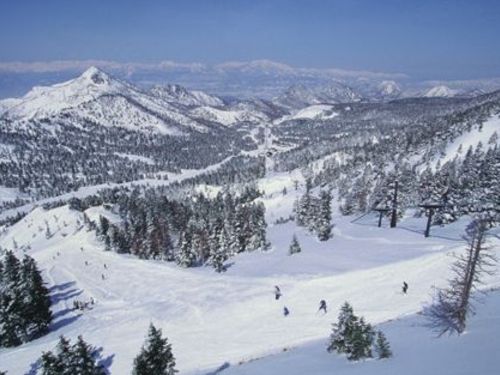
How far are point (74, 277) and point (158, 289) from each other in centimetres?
3693

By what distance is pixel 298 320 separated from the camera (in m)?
43.0

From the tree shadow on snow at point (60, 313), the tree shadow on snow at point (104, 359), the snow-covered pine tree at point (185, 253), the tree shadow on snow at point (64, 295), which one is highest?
the tree shadow on snow at point (104, 359)

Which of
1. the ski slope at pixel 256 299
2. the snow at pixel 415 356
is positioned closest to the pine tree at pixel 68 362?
the ski slope at pixel 256 299

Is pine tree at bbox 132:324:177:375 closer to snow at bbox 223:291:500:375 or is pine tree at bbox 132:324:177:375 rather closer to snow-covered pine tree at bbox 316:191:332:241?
snow at bbox 223:291:500:375

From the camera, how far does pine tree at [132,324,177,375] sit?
3456 centimetres

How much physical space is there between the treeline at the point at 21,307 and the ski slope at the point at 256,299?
7.17 ft

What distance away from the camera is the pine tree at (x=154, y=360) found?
34562 mm

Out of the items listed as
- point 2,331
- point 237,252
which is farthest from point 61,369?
point 237,252

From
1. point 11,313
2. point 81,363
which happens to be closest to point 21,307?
point 11,313

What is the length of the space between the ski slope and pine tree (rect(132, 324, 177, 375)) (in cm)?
286

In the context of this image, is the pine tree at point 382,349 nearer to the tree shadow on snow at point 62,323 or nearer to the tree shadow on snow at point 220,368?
the tree shadow on snow at point 220,368

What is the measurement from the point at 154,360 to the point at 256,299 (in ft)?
57.9

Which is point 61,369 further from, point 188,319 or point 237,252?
point 237,252

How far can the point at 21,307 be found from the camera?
58125mm
